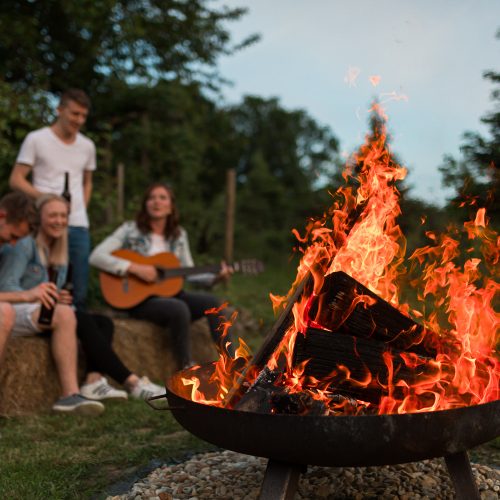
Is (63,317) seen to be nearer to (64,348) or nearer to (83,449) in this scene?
(64,348)

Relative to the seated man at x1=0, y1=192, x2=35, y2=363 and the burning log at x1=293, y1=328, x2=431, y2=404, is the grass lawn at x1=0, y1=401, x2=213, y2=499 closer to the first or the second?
the seated man at x1=0, y1=192, x2=35, y2=363

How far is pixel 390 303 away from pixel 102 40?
410 inches

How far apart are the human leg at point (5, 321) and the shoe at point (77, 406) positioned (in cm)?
51

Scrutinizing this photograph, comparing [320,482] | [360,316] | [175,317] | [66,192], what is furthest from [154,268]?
[360,316]

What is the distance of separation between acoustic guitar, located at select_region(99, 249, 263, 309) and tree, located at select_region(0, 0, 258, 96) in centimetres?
613

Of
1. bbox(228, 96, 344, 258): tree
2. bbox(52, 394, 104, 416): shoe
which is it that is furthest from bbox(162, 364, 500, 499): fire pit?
bbox(228, 96, 344, 258): tree

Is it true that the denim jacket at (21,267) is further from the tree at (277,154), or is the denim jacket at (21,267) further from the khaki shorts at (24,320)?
the tree at (277,154)

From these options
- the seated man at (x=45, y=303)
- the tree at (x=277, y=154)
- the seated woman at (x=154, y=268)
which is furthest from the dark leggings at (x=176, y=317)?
the tree at (x=277, y=154)

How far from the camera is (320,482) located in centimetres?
270

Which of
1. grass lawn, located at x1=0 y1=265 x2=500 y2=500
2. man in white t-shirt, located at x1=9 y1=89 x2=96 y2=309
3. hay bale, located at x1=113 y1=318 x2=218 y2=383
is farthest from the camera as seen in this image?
hay bale, located at x1=113 y1=318 x2=218 y2=383

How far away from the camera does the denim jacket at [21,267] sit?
3902 millimetres

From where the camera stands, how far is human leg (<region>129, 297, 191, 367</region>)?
187 inches

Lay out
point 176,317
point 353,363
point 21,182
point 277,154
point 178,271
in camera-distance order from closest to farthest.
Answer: point 353,363 → point 21,182 → point 176,317 → point 178,271 → point 277,154

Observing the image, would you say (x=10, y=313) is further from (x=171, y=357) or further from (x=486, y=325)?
(x=486, y=325)
